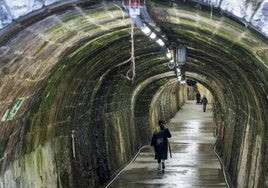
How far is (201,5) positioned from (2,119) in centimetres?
371

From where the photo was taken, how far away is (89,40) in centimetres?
970

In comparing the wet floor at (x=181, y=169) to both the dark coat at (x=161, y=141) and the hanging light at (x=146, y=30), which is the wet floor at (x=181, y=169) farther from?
the hanging light at (x=146, y=30)

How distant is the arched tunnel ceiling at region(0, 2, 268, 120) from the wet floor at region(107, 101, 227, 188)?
718 cm

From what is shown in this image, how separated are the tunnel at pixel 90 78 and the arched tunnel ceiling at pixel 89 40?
22 millimetres

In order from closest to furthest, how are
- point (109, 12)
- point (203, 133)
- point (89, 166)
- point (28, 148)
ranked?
point (109, 12) < point (28, 148) < point (89, 166) < point (203, 133)

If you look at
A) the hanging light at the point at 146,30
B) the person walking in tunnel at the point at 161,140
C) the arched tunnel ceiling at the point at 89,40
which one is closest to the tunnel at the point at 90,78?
the arched tunnel ceiling at the point at 89,40

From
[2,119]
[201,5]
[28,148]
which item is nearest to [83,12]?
[201,5]

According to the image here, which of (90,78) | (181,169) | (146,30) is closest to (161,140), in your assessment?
(181,169)

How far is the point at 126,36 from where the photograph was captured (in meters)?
10.7

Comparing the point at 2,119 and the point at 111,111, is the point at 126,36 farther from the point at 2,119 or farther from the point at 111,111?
the point at 111,111

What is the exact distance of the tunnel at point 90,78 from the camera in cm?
728

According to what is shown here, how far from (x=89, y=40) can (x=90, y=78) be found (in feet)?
12.5

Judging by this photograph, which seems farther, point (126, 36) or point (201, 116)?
point (201, 116)

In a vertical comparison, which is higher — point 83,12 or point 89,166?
point 83,12
